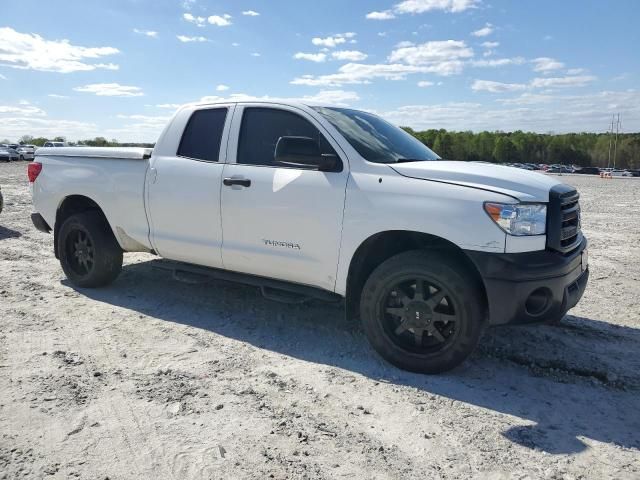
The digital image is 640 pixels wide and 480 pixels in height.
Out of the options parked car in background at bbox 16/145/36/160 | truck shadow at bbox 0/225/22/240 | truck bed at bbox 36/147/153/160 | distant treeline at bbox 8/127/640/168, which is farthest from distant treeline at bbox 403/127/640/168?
truck bed at bbox 36/147/153/160

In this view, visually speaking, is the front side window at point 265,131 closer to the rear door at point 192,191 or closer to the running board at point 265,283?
the rear door at point 192,191

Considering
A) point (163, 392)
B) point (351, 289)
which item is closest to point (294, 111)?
point (351, 289)

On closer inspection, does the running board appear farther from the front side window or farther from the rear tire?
Result: the front side window

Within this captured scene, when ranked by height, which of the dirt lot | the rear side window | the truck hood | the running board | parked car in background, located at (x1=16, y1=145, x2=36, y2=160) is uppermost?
parked car in background, located at (x1=16, y1=145, x2=36, y2=160)

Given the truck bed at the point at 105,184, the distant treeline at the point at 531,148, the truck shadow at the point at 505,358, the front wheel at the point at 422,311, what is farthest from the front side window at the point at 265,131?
the distant treeline at the point at 531,148

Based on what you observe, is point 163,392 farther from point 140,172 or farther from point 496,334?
point 496,334

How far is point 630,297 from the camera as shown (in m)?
5.88

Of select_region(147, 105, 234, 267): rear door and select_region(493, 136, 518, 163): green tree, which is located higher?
select_region(493, 136, 518, 163): green tree

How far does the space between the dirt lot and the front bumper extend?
21.4 inches

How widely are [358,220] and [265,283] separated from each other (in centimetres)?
109

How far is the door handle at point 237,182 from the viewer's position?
4430mm

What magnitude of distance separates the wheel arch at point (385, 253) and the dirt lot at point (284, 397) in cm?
53

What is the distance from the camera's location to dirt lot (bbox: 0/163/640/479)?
2748mm

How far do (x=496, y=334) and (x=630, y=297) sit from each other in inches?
88.1
